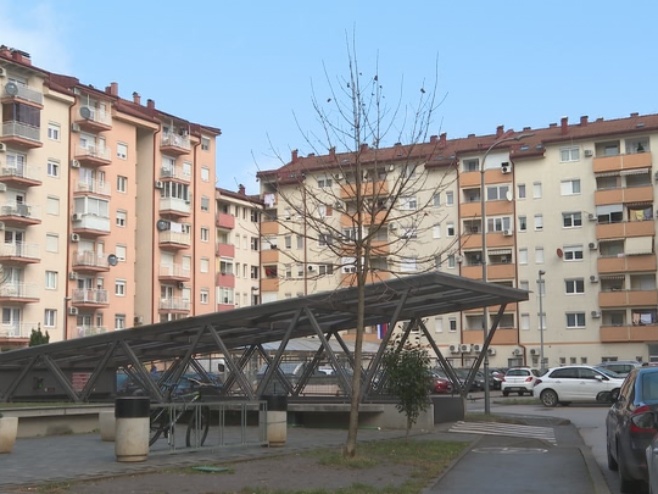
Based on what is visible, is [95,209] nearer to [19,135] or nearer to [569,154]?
[19,135]

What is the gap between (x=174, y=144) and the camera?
238ft

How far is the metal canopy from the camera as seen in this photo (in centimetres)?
2112

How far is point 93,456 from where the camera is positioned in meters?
15.8

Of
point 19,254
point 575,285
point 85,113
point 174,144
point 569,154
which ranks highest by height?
point 85,113

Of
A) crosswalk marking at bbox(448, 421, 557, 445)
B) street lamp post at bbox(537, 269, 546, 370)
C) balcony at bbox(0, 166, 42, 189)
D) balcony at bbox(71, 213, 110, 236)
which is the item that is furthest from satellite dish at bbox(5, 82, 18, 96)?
crosswalk marking at bbox(448, 421, 557, 445)

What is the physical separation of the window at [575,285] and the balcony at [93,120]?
3712 centimetres

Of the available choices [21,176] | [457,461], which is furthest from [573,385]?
[21,176]

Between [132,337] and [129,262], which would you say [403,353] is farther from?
[129,262]

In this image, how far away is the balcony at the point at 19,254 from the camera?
189 ft

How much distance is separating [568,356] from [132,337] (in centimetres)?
5452

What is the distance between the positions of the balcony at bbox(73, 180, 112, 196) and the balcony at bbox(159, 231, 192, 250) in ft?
21.3

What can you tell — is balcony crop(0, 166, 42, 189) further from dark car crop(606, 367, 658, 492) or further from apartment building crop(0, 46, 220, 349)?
dark car crop(606, 367, 658, 492)

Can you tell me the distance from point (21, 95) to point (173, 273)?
63.2ft

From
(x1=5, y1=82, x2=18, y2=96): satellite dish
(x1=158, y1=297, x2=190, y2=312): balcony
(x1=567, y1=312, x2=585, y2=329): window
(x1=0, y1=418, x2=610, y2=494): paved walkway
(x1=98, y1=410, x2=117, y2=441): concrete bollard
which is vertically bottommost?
(x1=0, y1=418, x2=610, y2=494): paved walkway
